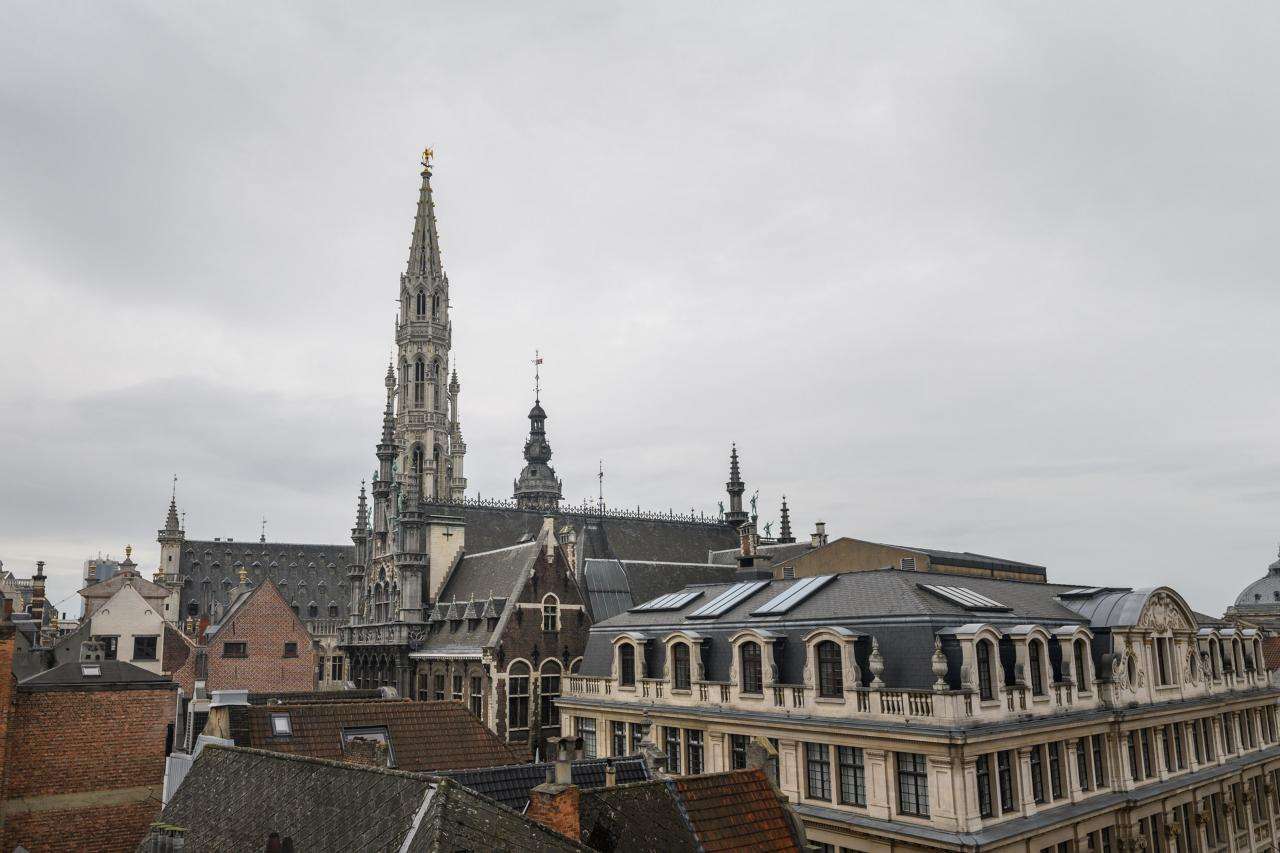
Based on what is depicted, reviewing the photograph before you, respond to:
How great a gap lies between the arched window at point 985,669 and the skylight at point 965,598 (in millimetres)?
2269

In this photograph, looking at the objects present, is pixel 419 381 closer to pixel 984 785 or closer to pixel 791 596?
pixel 791 596

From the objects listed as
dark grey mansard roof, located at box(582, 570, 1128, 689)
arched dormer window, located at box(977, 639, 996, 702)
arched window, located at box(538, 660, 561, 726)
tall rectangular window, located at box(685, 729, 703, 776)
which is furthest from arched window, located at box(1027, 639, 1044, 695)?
arched window, located at box(538, 660, 561, 726)

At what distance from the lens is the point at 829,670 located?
1312 inches

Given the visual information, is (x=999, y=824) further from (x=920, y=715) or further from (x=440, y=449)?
(x=440, y=449)

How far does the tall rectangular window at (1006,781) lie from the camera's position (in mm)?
29906

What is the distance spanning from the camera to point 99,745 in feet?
98.1

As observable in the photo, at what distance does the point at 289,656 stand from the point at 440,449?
1731 inches

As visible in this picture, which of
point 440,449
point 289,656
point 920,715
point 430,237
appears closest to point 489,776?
point 920,715

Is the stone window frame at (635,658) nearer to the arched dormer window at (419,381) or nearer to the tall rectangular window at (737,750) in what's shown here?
the tall rectangular window at (737,750)

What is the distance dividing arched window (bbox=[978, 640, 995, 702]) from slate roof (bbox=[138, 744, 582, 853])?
60.3ft

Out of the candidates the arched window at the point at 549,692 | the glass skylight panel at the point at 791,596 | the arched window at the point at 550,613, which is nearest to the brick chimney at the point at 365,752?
the glass skylight panel at the point at 791,596

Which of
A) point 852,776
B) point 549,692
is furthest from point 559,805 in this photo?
point 549,692

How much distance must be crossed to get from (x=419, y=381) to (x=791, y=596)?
8023 cm

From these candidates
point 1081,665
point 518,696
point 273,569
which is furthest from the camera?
point 273,569
